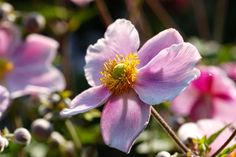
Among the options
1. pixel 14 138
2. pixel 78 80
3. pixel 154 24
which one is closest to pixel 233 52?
pixel 78 80

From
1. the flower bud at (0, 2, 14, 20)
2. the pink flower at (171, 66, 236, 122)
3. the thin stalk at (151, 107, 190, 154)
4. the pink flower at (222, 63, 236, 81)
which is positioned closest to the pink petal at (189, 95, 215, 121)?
the pink flower at (171, 66, 236, 122)

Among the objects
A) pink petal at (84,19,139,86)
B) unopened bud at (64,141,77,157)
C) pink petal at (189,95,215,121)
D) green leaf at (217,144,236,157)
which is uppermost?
pink petal at (84,19,139,86)

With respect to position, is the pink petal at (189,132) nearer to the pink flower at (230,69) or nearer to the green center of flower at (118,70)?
the green center of flower at (118,70)

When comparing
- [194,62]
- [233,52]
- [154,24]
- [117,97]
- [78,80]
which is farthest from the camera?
[154,24]

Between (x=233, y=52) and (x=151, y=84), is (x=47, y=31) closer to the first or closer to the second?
(x=233, y=52)

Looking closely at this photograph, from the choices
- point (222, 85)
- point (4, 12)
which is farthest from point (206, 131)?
point (4, 12)

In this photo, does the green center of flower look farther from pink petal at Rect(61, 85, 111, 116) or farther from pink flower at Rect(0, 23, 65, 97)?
pink flower at Rect(0, 23, 65, 97)
